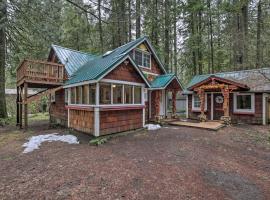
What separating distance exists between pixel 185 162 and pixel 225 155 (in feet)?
5.27

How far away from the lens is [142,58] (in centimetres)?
1263

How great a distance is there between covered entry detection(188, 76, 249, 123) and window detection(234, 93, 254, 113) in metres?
0.59

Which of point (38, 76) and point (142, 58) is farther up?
point (142, 58)

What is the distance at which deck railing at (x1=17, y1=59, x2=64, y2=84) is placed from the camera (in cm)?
909

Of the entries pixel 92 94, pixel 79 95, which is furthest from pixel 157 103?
pixel 92 94

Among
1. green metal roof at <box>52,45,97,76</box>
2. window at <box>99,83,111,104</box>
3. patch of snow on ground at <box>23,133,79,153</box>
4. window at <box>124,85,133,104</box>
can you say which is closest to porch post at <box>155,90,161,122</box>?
window at <box>124,85,133,104</box>

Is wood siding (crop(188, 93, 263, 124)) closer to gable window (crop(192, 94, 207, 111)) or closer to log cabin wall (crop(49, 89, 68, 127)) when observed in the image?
gable window (crop(192, 94, 207, 111))

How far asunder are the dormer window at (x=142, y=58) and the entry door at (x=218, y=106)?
18.4 feet

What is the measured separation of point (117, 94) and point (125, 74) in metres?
1.09

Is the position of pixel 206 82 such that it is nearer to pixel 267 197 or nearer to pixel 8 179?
pixel 267 197

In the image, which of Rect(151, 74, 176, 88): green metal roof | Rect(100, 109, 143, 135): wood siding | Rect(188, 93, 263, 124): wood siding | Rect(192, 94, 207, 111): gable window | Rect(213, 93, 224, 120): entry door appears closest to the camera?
Rect(100, 109, 143, 135): wood siding

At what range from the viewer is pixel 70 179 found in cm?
402

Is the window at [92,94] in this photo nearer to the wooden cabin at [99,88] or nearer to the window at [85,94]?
the wooden cabin at [99,88]

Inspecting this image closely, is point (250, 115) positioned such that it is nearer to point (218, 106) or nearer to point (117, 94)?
point (218, 106)
